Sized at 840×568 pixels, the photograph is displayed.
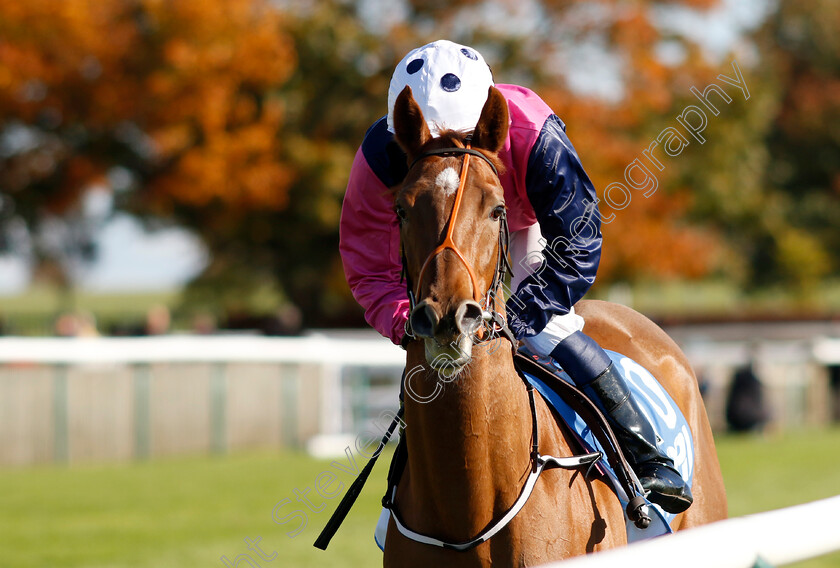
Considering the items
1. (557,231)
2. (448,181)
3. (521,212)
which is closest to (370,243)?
(521,212)

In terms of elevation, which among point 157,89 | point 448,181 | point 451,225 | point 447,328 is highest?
point 157,89

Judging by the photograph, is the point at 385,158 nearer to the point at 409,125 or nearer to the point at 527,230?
the point at 409,125

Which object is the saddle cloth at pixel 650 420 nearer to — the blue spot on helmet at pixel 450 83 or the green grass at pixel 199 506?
the blue spot on helmet at pixel 450 83

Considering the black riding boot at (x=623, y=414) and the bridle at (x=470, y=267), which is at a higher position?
the bridle at (x=470, y=267)

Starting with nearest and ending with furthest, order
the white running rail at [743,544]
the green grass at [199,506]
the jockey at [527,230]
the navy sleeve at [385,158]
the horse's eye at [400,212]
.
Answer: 1. the white running rail at [743,544]
2. the horse's eye at [400,212]
3. the jockey at [527,230]
4. the navy sleeve at [385,158]
5. the green grass at [199,506]

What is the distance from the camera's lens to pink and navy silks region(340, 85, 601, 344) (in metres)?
2.98

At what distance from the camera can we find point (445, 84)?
110 inches

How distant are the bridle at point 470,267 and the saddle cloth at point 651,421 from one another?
562 millimetres

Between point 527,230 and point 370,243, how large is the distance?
0.56 metres

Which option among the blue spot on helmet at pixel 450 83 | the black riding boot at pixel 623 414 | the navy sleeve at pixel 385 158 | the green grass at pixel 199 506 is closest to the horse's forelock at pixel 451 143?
the blue spot on helmet at pixel 450 83

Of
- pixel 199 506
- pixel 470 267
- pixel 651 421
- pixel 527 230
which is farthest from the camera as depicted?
pixel 199 506

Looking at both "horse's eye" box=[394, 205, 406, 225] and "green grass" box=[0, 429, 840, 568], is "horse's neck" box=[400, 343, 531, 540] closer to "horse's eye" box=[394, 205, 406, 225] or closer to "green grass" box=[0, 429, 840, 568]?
"horse's eye" box=[394, 205, 406, 225]

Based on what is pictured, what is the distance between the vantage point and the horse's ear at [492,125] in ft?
8.80

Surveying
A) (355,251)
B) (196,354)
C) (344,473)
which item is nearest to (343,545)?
(344,473)
